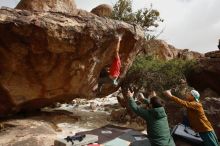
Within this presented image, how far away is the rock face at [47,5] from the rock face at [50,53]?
6.98m

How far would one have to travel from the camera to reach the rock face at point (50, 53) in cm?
1015

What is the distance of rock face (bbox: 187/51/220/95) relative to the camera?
58.4ft

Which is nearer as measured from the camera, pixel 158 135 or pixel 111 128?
pixel 158 135

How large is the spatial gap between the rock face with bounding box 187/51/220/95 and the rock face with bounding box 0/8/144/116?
700cm

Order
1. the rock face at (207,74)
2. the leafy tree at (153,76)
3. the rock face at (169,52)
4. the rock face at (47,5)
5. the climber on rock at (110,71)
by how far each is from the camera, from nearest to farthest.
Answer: the climber on rock at (110,71)
the leafy tree at (153,76)
the rock face at (207,74)
the rock face at (47,5)
the rock face at (169,52)

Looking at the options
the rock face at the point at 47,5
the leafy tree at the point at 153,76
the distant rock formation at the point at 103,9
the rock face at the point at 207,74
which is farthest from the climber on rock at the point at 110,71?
the distant rock formation at the point at 103,9

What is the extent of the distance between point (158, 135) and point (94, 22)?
525cm

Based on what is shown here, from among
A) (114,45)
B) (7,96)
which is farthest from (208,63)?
(7,96)

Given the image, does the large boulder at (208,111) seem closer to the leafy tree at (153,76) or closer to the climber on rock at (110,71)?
the climber on rock at (110,71)

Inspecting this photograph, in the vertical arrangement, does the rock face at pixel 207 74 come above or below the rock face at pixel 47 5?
below

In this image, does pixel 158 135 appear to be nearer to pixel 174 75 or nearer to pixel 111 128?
pixel 111 128

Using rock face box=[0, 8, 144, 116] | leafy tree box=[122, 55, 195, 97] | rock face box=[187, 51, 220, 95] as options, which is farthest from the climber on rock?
rock face box=[187, 51, 220, 95]

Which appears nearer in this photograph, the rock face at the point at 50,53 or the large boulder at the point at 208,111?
the rock face at the point at 50,53

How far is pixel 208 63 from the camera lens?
18188 mm
